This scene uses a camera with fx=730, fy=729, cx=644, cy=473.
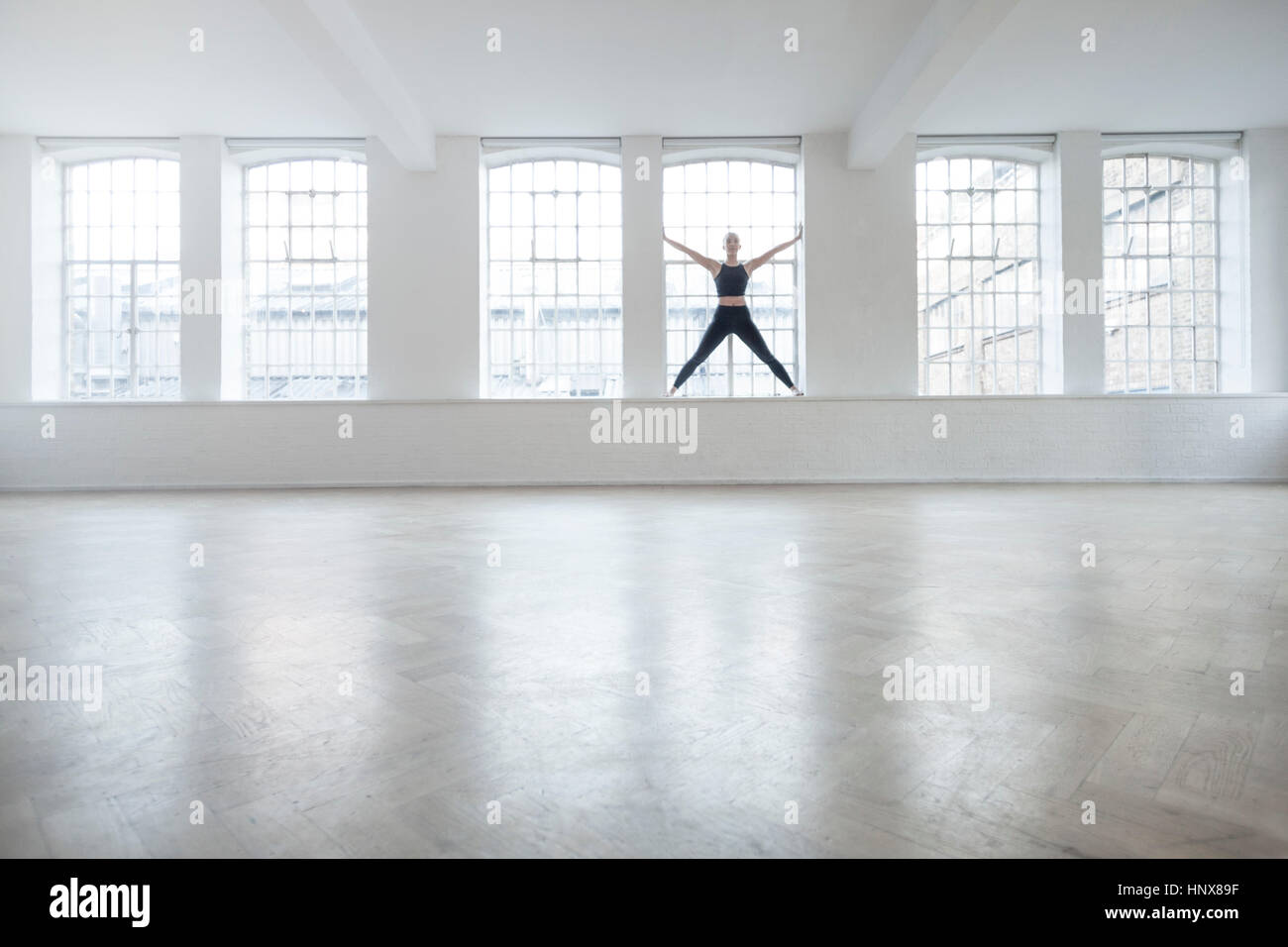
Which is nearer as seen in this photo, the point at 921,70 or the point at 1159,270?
the point at 921,70

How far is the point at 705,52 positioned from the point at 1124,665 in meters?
7.90

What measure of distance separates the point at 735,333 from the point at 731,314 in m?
0.26

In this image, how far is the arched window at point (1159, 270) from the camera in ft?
35.5

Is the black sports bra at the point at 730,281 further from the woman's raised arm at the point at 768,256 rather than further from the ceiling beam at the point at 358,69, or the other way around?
the ceiling beam at the point at 358,69

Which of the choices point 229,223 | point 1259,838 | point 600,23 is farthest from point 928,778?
point 229,223

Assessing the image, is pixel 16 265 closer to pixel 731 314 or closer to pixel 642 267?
pixel 642 267

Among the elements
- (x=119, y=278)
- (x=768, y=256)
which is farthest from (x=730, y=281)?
(x=119, y=278)

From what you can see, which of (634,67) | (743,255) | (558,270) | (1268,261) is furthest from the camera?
(558,270)

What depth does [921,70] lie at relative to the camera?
24.6 ft

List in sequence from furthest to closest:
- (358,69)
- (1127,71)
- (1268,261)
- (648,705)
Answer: (1268,261), (1127,71), (358,69), (648,705)

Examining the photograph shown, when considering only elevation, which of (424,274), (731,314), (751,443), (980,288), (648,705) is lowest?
(648,705)

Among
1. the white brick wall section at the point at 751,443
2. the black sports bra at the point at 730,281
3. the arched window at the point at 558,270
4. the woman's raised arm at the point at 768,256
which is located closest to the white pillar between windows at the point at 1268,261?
the white brick wall section at the point at 751,443

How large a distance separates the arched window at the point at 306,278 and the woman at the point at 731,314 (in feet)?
15.5

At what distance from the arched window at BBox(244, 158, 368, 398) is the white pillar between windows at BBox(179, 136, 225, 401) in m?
0.54
